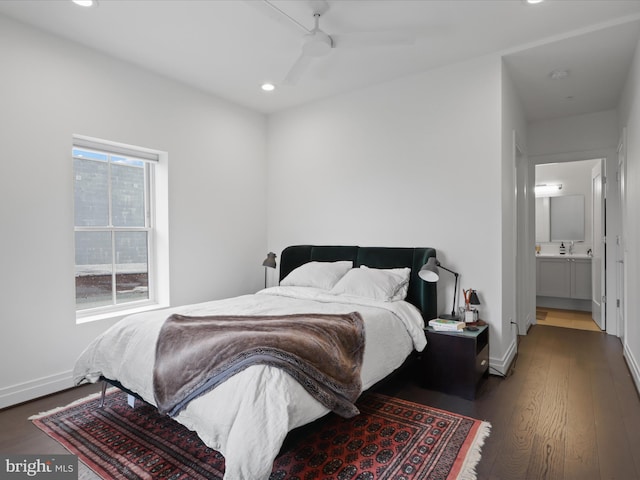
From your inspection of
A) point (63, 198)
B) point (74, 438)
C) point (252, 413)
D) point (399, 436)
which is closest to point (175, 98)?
point (63, 198)

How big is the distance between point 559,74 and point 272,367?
148 inches

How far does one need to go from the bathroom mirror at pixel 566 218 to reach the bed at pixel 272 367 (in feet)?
14.3

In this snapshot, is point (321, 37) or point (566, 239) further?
point (566, 239)

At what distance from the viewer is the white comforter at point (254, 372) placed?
1.60m

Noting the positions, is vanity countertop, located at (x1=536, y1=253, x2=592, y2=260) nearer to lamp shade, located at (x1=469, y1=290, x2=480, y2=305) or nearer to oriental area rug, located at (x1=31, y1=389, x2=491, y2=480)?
lamp shade, located at (x1=469, y1=290, x2=480, y2=305)

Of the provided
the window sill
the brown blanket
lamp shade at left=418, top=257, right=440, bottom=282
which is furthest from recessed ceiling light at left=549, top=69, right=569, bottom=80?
the window sill

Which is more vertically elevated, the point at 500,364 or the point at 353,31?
the point at 353,31

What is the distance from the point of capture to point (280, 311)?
9.34 ft

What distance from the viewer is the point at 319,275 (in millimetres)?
3723

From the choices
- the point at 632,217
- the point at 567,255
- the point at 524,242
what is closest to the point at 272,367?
the point at 632,217

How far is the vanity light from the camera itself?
6.57 meters

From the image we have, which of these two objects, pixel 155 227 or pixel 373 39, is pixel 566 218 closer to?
pixel 373 39

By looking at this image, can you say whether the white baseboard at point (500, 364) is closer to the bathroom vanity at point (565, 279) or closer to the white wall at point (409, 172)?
the white wall at point (409, 172)

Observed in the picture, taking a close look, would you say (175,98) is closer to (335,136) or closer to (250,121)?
(250,121)
